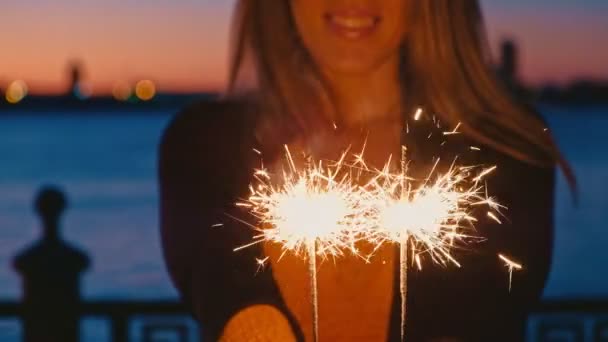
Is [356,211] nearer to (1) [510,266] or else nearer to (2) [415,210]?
(2) [415,210]

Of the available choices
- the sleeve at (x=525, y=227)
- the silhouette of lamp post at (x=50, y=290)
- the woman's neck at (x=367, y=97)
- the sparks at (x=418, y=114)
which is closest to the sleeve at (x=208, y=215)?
the woman's neck at (x=367, y=97)

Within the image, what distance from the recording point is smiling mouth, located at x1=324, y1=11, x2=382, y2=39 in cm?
184

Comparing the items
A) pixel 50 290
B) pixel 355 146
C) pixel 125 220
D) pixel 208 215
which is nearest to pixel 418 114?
pixel 355 146

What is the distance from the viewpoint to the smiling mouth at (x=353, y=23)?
1844mm

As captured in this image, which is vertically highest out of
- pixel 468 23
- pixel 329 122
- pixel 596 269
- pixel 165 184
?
pixel 596 269

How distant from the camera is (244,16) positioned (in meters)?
2.02

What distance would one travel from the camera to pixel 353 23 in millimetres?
1847

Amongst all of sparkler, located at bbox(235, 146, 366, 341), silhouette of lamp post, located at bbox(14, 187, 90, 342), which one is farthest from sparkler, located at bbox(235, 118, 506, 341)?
silhouette of lamp post, located at bbox(14, 187, 90, 342)

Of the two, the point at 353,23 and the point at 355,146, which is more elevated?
the point at 353,23

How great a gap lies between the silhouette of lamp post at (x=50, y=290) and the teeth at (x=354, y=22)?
2713mm

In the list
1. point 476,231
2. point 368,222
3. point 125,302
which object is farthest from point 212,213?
point 125,302

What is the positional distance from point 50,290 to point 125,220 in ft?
66.2

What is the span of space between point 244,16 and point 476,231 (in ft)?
2.13

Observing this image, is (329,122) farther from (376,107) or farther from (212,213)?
(212,213)
